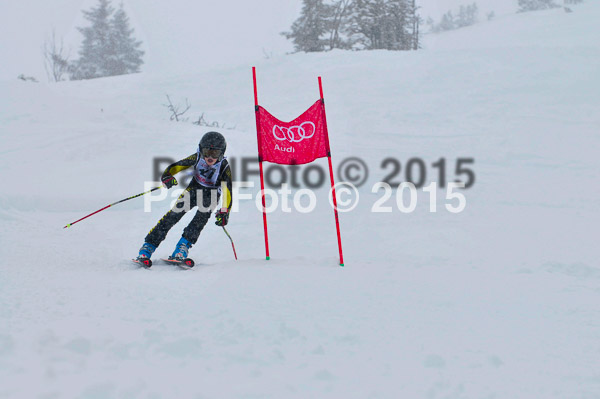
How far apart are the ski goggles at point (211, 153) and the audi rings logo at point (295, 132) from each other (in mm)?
751

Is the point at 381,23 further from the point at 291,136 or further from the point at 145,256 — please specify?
the point at 145,256

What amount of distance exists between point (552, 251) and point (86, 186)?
22.7 feet

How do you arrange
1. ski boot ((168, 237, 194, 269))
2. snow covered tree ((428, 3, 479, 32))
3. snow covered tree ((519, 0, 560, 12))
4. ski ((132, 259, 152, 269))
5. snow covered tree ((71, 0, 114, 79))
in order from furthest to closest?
snow covered tree ((428, 3, 479, 32)), snow covered tree ((519, 0, 560, 12)), snow covered tree ((71, 0, 114, 79)), ski boot ((168, 237, 194, 269)), ski ((132, 259, 152, 269))

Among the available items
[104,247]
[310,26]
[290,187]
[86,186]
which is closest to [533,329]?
[104,247]

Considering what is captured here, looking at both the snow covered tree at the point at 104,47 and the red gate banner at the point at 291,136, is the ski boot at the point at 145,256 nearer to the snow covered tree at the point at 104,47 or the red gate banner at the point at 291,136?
the red gate banner at the point at 291,136

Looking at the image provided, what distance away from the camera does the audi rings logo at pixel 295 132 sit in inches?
202

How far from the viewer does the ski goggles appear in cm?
467

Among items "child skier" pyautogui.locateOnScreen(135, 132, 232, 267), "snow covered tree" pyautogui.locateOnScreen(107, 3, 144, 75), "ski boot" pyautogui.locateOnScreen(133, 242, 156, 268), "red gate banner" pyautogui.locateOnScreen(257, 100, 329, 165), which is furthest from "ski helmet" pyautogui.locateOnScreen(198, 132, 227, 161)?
"snow covered tree" pyautogui.locateOnScreen(107, 3, 144, 75)

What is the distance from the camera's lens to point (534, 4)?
50.8 metres

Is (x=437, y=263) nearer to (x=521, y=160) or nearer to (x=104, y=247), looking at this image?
(x=104, y=247)

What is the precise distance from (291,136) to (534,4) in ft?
186

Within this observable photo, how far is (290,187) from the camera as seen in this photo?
28.5ft

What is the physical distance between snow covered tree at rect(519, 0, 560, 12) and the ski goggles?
56762 mm

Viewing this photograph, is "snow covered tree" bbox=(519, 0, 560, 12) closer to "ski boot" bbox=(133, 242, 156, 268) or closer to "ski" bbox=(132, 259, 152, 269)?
"ski boot" bbox=(133, 242, 156, 268)
